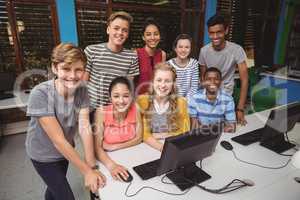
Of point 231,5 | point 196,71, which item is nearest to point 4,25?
point 196,71

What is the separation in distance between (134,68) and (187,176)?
1.10m

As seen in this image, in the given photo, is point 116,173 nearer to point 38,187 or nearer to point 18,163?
point 38,187

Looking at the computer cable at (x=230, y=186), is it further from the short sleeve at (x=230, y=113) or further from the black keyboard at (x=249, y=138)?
the short sleeve at (x=230, y=113)

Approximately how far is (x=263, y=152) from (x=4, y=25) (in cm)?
343

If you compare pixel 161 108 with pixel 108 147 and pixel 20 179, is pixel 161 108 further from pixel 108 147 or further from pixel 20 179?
pixel 20 179

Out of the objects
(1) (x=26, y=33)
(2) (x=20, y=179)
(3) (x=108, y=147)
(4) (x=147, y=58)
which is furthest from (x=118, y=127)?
(1) (x=26, y=33)

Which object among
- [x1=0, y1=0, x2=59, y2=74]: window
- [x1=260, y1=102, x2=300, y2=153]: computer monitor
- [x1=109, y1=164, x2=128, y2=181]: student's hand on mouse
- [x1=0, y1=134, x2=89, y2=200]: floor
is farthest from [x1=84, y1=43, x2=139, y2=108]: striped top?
[x1=0, y1=0, x2=59, y2=74]: window

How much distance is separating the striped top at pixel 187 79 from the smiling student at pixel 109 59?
524 millimetres

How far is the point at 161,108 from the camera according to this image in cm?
175

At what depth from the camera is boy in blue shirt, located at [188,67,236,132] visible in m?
1.95

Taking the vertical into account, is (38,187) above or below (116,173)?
below

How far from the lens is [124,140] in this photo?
1633 millimetres

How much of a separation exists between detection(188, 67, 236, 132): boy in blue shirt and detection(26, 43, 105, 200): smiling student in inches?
38.8

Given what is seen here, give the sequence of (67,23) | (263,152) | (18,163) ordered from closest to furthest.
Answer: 1. (263,152)
2. (18,163)
3. (67,23)
